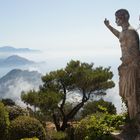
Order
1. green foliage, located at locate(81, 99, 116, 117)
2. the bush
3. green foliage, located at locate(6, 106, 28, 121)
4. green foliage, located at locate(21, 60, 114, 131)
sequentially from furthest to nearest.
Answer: green foliage, located at locate(21, 60, 114, 131) → green foliage, located at locate(81, 99, 116, 117) → green foliage, located at locate(6, 106, 28, 121) → the bush

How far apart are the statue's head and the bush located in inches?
378

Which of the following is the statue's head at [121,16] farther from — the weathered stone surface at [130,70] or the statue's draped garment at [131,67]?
the statue's draped garment at [131,67]

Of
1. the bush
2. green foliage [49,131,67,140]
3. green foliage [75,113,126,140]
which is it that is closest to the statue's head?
green foliage [75,113,126,140]

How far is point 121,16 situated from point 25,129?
978cm

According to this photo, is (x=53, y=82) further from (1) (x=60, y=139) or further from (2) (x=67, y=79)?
(1) (x=60, y=139)

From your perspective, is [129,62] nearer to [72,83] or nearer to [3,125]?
[3,125]

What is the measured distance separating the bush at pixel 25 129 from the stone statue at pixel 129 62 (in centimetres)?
896

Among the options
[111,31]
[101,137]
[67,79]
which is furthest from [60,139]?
[111,31]

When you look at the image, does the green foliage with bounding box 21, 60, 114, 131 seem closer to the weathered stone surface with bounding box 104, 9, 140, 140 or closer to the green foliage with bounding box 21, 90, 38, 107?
the green foliage with bounding box 21, 90, 38, 107

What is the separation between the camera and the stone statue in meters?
10.0

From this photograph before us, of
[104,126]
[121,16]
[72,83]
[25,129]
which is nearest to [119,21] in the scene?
[121,16]

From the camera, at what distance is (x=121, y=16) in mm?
10016

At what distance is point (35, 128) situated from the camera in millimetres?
18688

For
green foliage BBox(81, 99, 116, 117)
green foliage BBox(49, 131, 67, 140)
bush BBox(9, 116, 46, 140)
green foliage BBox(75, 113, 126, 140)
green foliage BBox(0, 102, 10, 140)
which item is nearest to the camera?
green foliage BBox(75, 113, 126, 140)
